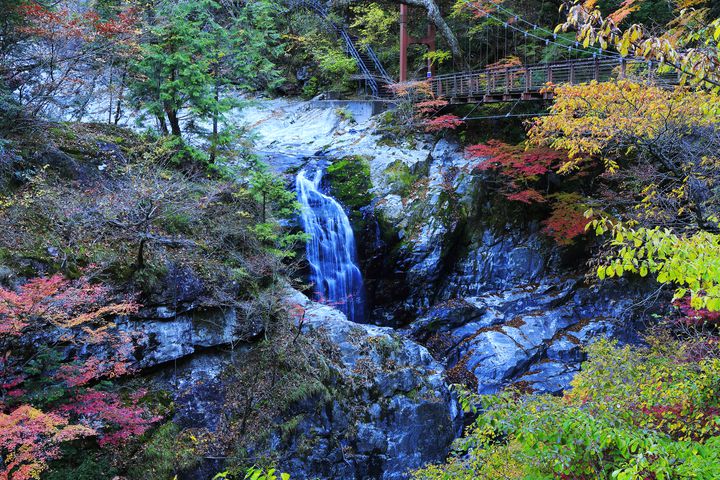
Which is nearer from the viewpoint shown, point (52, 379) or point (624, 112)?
point (52, 379)

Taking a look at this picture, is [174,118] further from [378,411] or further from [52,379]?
[378,411]

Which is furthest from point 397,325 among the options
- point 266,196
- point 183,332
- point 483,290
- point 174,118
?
point 174,118

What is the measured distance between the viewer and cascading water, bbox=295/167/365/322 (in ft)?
48.6

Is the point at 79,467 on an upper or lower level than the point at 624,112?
lower

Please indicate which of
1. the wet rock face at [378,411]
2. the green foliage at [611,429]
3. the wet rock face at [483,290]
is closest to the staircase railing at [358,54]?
the wet rock face at [483,290]

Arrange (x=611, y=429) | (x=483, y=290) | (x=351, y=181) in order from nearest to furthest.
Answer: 1. (x=611, y=429)
2. (x=483, y=290)
3. (x=351, y=181)

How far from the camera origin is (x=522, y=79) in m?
17.8

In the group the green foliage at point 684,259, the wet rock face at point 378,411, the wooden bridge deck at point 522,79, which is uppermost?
the wooden bridge deck at point 522,79

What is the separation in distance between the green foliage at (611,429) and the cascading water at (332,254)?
342 inches

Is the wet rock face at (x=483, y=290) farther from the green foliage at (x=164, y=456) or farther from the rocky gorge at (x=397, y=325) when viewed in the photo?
the green foliage at (x=164, y=456)

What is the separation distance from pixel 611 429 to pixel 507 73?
1473cm

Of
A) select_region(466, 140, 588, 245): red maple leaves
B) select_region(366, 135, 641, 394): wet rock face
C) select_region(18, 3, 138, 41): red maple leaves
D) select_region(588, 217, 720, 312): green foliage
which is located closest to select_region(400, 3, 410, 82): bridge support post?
select_region(366, 135, 641, 394): wet rock face

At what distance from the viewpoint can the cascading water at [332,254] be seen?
1481cm

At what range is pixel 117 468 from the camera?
22.8ft
